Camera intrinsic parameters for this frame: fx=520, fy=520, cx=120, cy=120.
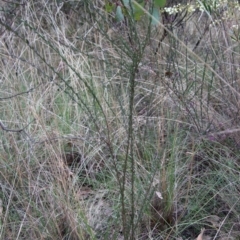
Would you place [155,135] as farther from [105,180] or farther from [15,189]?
[15,189]

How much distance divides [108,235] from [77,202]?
196 millimetres

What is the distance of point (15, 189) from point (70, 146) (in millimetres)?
527

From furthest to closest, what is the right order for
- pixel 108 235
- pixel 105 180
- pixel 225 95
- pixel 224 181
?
pixel 225 95
pixel 105 180
pixel 224 181
pixel 108 235

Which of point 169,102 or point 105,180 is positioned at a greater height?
point 169,102

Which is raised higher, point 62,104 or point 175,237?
point 62,104

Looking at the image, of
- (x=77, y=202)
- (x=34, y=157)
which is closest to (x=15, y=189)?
(x=34, y=157)

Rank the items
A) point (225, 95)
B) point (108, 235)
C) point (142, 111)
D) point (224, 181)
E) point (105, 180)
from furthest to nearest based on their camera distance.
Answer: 1. point (142, 111)
2. point (225, 95)
3. point (105, 180)
4. point (224, 181)
5. point (108, 235)

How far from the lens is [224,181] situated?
2.34 metres

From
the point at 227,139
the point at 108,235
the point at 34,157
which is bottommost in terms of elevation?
the point at 108,235

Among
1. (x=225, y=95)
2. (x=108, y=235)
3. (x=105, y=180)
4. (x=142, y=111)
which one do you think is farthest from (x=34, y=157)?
(x=225, y=95)

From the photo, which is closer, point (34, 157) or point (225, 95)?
point (34, 157)

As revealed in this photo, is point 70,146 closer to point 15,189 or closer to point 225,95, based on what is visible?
point 15,189

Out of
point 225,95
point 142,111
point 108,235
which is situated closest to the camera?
point 108,235

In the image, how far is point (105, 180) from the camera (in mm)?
2537
